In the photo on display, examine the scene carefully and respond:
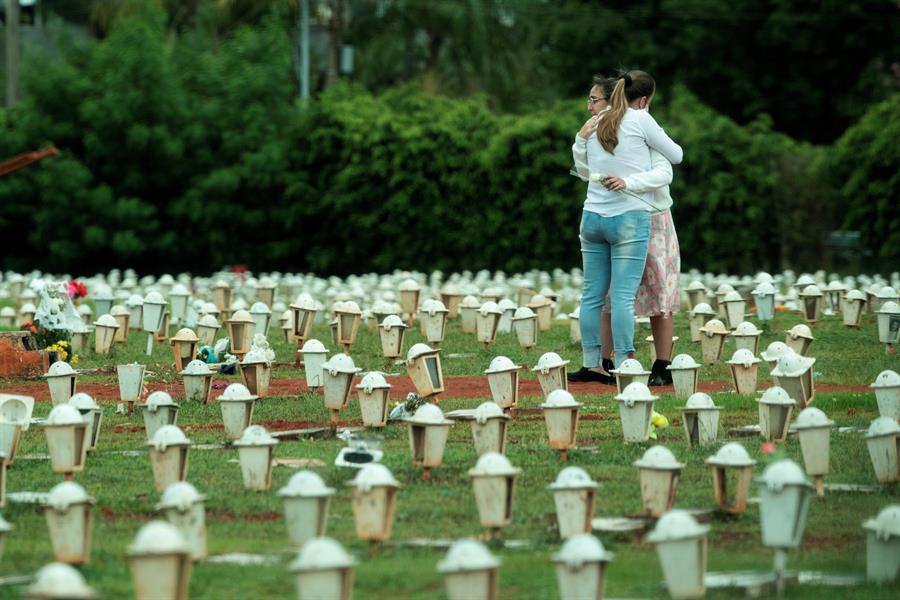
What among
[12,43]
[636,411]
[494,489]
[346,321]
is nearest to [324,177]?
[12,43]

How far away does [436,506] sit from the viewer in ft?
21.8

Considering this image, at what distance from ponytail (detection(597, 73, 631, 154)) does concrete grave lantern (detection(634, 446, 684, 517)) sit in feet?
13.6

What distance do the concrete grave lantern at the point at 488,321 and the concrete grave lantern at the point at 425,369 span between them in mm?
3068

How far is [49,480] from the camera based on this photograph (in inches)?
286

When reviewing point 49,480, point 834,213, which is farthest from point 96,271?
point 49,480

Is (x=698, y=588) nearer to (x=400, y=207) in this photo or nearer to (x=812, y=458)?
(x=812, y=458)

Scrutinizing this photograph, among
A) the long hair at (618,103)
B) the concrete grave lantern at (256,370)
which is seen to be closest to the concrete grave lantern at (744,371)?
the long hair at (618,103)

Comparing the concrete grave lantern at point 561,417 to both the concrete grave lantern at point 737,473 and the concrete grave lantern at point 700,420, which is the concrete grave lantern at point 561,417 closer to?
the concrete grave lantern at point 700,420

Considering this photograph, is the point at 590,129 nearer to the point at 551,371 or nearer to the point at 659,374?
the point at 659,374

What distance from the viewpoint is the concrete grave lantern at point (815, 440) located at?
660 centimetres

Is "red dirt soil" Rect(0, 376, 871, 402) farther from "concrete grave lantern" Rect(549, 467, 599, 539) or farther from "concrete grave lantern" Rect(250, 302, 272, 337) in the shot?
"concrete grave lantern" Rect(549, 467, 599, 539)

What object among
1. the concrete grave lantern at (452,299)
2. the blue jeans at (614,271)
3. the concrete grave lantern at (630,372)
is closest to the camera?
the concrete grave lantern at (630,372)

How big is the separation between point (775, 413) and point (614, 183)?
2.57m

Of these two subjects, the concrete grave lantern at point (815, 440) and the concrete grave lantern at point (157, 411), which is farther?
the concrete grave lantern at point (157, 411)
